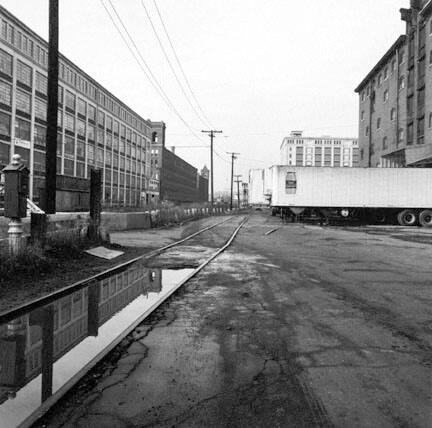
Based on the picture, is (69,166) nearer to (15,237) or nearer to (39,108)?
(39,108)

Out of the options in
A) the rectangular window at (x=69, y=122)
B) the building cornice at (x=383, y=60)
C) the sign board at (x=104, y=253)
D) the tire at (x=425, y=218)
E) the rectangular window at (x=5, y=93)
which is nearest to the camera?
the sign board at (x=104, y=253)

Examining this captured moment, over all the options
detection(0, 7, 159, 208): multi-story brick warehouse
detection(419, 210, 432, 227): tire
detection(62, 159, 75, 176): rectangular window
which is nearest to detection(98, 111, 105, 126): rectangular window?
detection(0, 7, 159, 208): multi-story brick warehouse

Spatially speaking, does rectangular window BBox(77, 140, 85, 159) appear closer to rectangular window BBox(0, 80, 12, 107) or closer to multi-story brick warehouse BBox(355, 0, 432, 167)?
rectangular window BBox(0, 80, 12, 107)

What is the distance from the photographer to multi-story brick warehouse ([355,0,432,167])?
39.7 metres

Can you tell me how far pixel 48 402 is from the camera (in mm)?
3129

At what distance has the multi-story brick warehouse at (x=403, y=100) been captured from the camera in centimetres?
3972

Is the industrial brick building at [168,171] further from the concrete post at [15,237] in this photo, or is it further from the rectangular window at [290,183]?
the concrete post at [15,237]

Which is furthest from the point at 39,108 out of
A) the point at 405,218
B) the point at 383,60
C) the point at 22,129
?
the point at 405,218

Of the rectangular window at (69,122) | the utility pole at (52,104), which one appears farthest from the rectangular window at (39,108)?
the utility pole at (52,104)

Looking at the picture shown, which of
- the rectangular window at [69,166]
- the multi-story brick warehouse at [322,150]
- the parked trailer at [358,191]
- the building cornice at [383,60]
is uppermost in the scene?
the multi-story brick warehouse at [322,150]

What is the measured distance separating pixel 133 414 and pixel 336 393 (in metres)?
1.54

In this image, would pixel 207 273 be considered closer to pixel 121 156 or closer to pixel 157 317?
pixel 157 317

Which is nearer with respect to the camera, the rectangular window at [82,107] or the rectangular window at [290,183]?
the rectangular window at [290,183]

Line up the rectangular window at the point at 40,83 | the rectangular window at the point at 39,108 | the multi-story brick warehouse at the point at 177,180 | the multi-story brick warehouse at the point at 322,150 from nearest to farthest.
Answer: the rectangular window at the point at 39,108
the rectangular window at the point at 40,83
the multi-story brick warehouse at the point at 177,180
the multi-story brick warehouse at the point at 322,150
